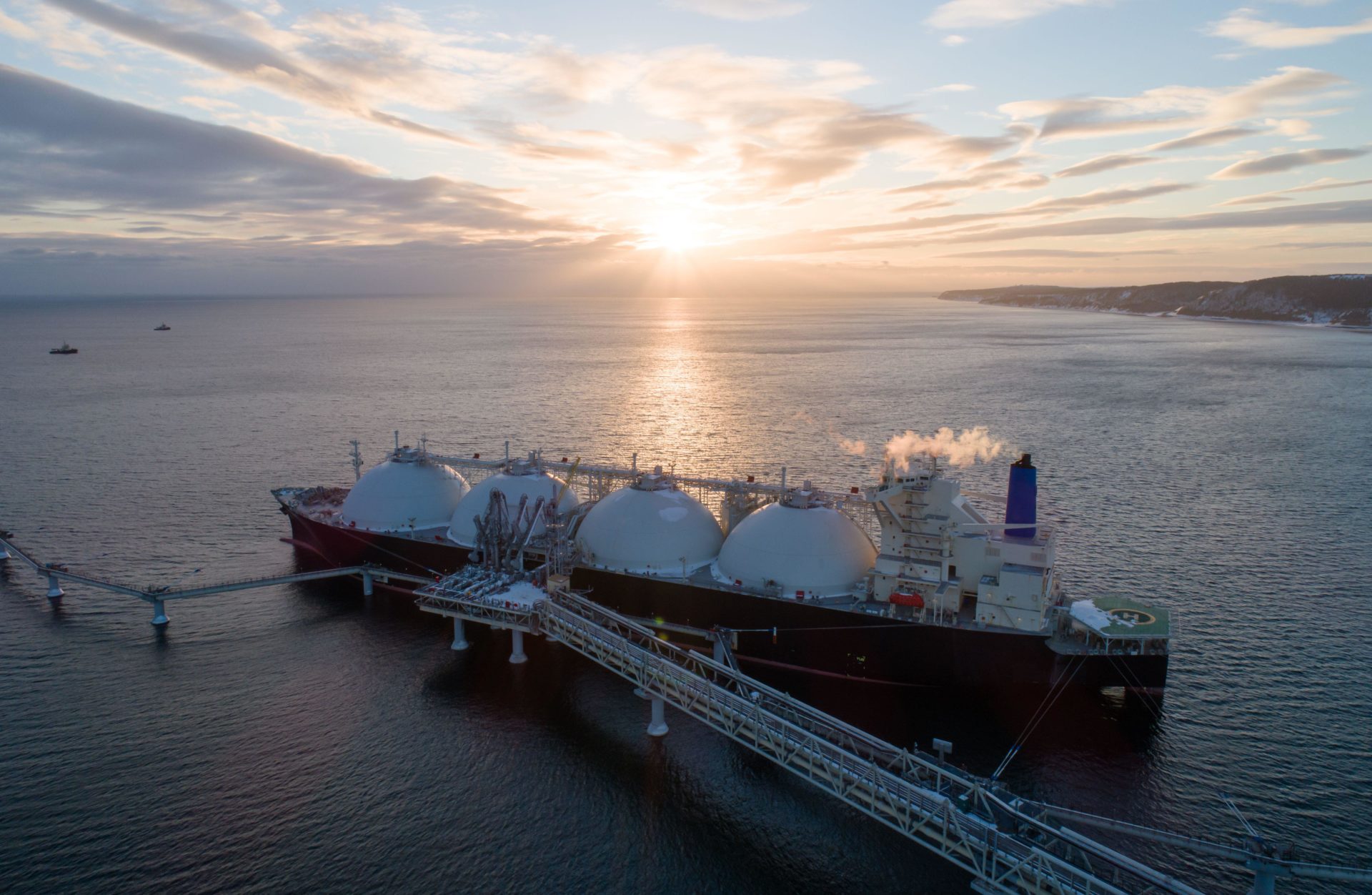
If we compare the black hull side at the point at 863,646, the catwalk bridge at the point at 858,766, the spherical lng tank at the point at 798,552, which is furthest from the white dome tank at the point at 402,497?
the spherical lng tank at the point at 798,552

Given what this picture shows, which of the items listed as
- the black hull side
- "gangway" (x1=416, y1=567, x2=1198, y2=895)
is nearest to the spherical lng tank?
the black hull side

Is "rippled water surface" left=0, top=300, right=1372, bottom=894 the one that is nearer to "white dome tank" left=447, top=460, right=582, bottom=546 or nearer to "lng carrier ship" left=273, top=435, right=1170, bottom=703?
"lng carrier ship" left=273, top=435, right=1170, bottom=703

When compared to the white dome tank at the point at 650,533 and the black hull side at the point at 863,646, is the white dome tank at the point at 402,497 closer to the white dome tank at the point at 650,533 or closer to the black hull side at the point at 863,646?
the white dome tank at the point at 650,533

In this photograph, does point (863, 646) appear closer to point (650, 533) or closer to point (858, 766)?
point (858, 766)

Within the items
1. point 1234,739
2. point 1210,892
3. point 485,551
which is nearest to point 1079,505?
point 1234,739

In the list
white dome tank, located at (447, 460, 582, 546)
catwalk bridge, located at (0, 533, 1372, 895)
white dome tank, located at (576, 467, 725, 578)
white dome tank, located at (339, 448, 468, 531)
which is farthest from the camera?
white dome tank, located at (339, 448, 468, 531)

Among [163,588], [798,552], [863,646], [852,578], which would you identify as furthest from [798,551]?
[163,588]
